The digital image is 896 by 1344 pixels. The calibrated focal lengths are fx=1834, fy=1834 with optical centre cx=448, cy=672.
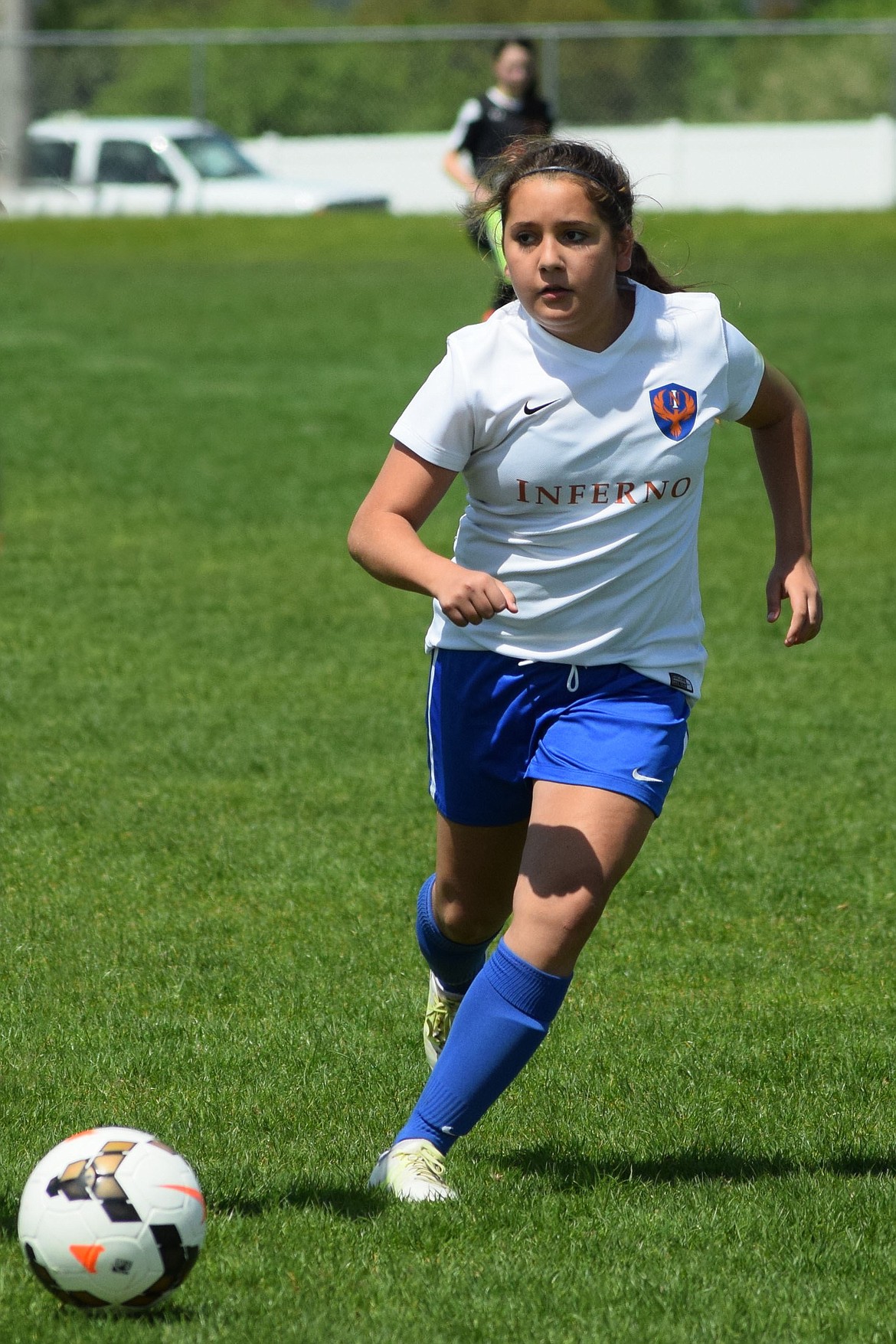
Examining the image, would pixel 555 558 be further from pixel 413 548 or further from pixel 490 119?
pixel 490 119

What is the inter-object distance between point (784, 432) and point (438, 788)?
3.67 ft

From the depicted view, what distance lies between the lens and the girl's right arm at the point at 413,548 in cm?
327

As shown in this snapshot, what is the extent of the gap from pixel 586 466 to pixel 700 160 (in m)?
25.0

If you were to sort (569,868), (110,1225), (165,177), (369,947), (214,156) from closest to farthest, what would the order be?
(110,1225) → (569,868) → (369,947) → (165,177) → (214,156)

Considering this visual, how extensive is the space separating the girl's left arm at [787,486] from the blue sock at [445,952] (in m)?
1.03

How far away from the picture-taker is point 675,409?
3.75 m

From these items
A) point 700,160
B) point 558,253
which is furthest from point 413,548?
point 700,160

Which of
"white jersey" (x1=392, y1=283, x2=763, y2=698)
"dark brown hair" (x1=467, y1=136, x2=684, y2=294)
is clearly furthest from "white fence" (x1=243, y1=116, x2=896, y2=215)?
"white jersey" (x1=392, y1=283, x2=763, y2=698)

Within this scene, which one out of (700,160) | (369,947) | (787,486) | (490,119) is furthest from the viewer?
(700,160)

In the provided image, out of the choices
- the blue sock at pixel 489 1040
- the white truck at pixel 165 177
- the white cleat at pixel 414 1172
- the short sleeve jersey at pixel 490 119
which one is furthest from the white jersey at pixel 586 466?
the white truck at pixel 165 177

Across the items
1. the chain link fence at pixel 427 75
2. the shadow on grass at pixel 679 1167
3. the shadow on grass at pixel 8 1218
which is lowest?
the shadow on grass at pixel 8 1218

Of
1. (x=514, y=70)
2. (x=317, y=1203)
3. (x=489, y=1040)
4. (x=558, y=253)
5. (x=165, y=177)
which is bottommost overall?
(x=317, y=1203)

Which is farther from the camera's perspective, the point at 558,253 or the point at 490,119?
the point at 490,119

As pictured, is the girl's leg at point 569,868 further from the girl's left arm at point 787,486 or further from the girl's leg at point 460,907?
the girl's left arm at point 787,486
